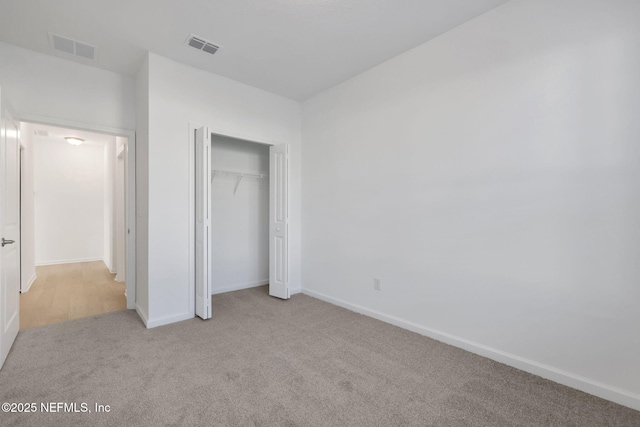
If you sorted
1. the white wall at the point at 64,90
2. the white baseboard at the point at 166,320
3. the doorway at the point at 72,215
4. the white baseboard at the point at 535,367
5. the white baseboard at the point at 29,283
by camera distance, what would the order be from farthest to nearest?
1. the doorway at the point at 72,215
2. the white baseboard at the point at 29,283
3. the white baseboard at the point at 166,320
4. the white wall at the point at 64,90
5. the white baseboard at the point at 535,367

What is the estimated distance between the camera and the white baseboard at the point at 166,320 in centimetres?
311

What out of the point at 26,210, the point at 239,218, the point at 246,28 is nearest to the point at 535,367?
the point at 246,28

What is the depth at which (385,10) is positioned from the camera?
2.48m

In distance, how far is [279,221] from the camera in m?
4.14

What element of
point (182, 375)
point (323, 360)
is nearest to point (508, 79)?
point (323, 360)

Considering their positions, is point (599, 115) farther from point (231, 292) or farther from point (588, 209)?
point (231, 292)

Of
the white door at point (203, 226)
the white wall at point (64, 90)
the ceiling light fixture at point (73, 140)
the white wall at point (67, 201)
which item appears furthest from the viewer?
the white wall at point (67, 201)

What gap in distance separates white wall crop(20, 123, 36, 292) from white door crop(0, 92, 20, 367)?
79.9 inches

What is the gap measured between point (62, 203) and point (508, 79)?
8.56m

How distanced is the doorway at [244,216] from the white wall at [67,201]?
4.66 meters

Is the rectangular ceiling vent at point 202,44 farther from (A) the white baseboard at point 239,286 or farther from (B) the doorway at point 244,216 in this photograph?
(A) the white baseboard at point 239,286

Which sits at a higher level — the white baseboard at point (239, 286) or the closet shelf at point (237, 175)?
the closet shelf at point (237, 175)

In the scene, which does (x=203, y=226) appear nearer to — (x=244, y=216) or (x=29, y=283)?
(x=244, y=216)

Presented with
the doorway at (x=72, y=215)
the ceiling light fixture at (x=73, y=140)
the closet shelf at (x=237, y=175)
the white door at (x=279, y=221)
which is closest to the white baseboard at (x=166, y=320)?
the white door at (x=279, y=221)
